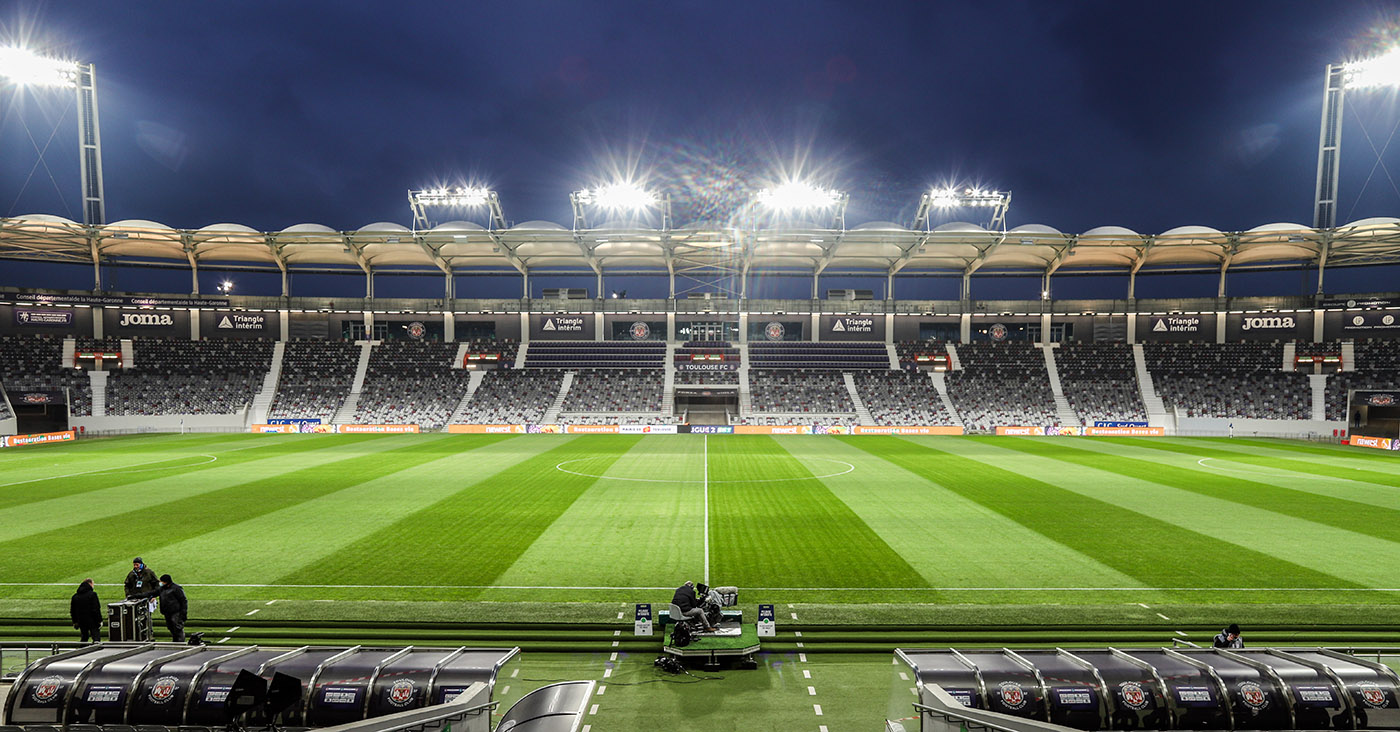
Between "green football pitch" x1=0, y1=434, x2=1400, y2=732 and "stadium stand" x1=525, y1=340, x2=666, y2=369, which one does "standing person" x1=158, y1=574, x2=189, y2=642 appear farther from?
"stadium stand" x1=525, y1=340, x2=666, y2=369

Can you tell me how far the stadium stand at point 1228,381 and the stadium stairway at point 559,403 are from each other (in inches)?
2010

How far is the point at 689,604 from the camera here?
9.48m

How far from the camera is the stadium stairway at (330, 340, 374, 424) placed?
5297cm

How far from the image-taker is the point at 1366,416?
1903 inches

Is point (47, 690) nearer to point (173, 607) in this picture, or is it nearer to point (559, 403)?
point (173, 607)

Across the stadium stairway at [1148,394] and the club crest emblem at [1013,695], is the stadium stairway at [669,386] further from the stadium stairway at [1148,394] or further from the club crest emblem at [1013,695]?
the club crest emblem at [1013,695]

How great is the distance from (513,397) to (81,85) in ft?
131

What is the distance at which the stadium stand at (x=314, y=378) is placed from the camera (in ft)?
177

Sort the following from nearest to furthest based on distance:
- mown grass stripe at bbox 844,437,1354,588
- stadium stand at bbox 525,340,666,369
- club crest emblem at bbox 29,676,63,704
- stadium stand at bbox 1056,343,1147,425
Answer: club crest emblem at bbox 29,676,63,704 < mown grass stripe at bbox 844,437,1354,588 < stadium stand at bbox 1056,343,1147,425 < stadium stand at bbox 525,340,666,369

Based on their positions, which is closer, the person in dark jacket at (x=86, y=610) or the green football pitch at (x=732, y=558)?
the person in dark jacket at (x=86, y=610)

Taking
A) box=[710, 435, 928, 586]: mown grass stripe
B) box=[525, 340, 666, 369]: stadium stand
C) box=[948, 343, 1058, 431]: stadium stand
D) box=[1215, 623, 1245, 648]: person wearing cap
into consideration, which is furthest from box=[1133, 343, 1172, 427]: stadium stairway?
box=[1215, 623, 1245, 648]: person wearing cap

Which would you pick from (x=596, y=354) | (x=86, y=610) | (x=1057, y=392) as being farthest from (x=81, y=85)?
(x=1057, y=392)

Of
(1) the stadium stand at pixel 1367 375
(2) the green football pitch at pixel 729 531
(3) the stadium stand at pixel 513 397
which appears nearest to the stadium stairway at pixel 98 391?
(2) the green football pitch at pixel 729 531

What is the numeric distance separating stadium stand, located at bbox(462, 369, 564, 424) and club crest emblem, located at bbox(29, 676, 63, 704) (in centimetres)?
4697
